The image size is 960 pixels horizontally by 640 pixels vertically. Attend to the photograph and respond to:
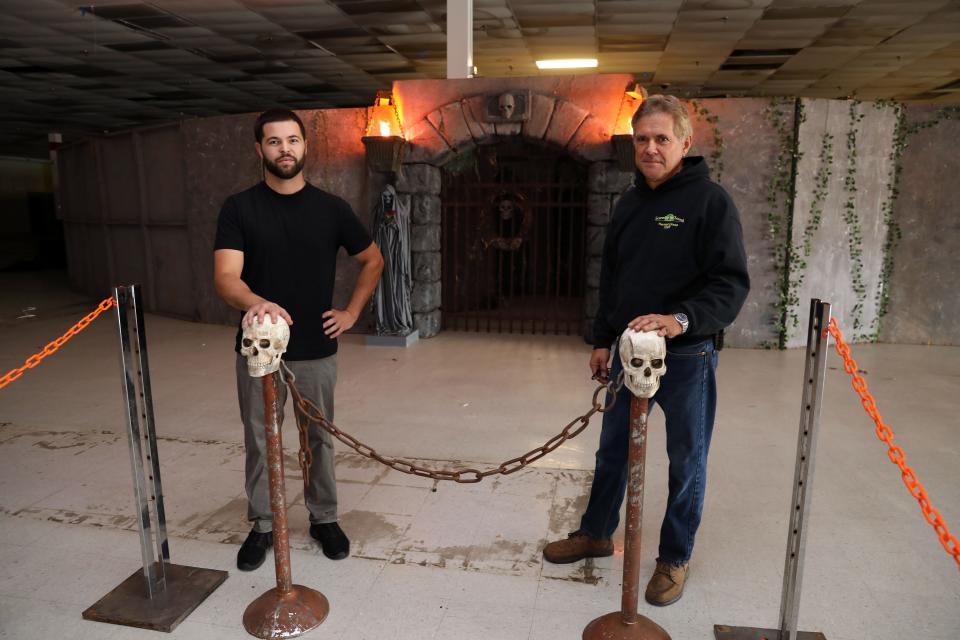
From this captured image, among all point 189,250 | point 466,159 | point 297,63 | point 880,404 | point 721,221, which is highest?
point 297,63

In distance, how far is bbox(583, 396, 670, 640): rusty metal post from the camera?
2.11m

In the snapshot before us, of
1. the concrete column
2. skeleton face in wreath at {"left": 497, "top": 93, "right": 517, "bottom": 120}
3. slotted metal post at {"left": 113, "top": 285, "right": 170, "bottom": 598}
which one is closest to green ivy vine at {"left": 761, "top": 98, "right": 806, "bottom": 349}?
skeleton face in wreath at {"left": 497, "top": 93, "right": 517, "bottom": 120}

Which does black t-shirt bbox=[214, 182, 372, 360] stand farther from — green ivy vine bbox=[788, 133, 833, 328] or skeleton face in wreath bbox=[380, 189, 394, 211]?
green ivy vine bbox=[788, 133, 833, 328]

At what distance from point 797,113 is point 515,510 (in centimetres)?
541

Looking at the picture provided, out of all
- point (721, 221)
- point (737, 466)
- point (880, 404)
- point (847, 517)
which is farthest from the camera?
point (880, 404)

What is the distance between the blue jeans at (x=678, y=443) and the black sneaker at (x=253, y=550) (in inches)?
54.7

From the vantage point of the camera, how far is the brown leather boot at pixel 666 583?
251 cm

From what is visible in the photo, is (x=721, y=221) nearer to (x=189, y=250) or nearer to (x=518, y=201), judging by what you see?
(x=518, y=201)

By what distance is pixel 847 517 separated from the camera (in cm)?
319

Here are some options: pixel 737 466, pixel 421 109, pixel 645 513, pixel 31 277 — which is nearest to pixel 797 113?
pixel 421 109

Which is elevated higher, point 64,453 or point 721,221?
point 721,221

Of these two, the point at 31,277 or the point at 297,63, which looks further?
the point at 31,277

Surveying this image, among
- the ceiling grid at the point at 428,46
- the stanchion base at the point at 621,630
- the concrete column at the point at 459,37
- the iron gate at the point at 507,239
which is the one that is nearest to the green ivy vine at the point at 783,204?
the ceiling grid at the point at 428,46

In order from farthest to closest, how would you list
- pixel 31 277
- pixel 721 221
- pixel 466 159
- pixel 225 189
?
1. pixel 31 277
2. pixel 225 189
3. pixel 466 159
4. pixel 721 221
